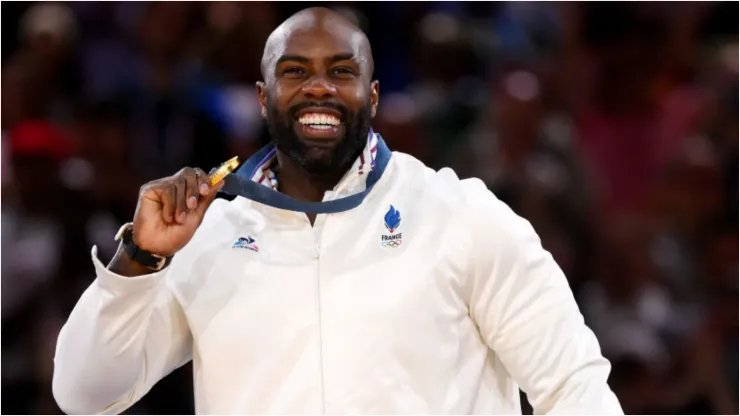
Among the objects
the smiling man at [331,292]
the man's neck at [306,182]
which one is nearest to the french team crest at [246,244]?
the smiling man at [331,292]

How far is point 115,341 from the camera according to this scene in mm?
2510

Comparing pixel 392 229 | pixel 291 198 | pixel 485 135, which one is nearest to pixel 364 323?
pixel 392 229

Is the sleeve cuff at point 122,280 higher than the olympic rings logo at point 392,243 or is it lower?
lower

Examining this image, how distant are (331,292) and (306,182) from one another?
329mm

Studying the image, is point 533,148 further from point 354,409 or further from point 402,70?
point 354,409

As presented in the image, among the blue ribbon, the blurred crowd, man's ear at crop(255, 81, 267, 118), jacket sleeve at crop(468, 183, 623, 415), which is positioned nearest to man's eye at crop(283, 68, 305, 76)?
man's ear at crop(255, 81, 267, 118)

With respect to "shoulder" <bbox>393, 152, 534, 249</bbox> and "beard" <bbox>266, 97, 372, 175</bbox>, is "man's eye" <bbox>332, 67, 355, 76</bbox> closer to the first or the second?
"beard" <bbox>266, 97, 372, 175</bbox>

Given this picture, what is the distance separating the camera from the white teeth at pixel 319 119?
8.57 feet

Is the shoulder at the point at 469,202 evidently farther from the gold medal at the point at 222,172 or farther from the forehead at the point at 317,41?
the gold medal at the point at 222,172

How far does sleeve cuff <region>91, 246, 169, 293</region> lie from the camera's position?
2.44 m

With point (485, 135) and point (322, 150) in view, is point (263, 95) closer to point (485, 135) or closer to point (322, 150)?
point (322, 150)

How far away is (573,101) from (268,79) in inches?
91.0

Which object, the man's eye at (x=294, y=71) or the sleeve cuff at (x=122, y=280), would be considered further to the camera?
the man's eye at (x=294, y=71)

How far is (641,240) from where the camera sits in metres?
4.27
